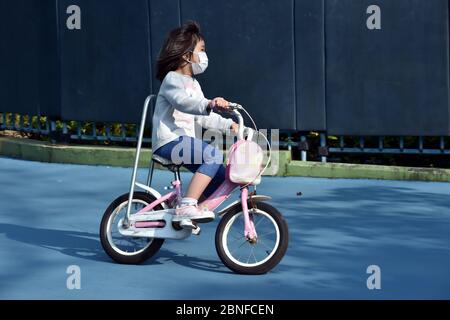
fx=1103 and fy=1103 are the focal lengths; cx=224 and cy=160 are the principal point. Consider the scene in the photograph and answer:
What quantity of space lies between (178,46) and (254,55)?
12.8 feet

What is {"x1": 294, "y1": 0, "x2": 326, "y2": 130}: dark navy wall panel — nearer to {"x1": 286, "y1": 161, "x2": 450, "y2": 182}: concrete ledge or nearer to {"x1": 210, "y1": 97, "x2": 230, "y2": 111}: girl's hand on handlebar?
{"x1": 286, "y1": 161, "x2": 450, "y2": 182}: concrete ledge

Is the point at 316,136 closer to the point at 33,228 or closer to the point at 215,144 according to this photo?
the point at 215,144

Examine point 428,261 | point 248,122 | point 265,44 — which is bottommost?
point 428,261

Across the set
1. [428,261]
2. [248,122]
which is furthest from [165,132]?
[248,122]

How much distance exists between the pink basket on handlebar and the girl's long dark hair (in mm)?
739

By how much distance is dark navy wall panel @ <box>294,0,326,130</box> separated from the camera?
1092 cm

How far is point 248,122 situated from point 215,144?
0.46 metres

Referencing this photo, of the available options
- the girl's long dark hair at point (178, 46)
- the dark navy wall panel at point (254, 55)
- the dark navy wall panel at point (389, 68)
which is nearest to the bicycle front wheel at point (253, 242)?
the girl's long dark hair at point (178, 46)

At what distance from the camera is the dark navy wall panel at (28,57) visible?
12.6m

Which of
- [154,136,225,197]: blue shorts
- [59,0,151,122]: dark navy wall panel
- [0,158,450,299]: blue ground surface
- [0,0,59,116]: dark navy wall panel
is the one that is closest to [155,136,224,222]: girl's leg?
[154,136,225,197]: blue shorts

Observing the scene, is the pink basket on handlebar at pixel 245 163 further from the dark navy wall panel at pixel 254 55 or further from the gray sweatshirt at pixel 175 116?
the dark navy wall panel at pixel 254 55

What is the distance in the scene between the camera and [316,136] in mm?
11531

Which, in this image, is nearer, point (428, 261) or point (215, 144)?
point (428, 261)

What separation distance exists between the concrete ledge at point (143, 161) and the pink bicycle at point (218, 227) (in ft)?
7.82
